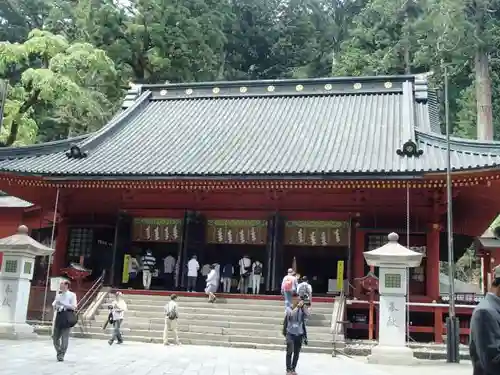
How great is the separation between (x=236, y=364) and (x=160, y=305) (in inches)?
258

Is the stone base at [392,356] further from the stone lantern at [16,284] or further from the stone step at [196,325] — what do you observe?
the stone lantern at [16,284]

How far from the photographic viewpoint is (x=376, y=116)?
22109mm

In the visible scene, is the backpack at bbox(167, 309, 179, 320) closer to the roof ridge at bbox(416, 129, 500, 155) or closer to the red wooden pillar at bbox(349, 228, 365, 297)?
the red wooden pillar at bbox(349, 228, 365, 297)

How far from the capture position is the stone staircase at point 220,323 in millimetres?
14680

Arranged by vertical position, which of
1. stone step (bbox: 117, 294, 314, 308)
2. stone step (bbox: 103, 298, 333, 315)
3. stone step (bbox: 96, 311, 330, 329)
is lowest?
stone step (bbox: 96, 311, 330, 329)

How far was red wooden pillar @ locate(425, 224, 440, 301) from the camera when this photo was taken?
17.3 metres

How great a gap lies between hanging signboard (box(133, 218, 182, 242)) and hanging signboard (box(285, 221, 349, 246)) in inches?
155

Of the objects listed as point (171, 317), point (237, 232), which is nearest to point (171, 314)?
point (171, 317)

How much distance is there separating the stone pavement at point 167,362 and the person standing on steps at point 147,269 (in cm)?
557

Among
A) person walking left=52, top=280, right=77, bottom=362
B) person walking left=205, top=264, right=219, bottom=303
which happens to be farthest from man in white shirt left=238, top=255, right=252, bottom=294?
person walking left=52, top=280, right=77, bottom=362

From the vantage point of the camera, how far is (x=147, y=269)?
19.7m

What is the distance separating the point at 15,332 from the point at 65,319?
3958 mm

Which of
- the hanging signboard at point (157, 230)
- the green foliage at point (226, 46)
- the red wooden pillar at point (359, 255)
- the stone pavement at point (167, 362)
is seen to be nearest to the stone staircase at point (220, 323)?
the stone pavement at point (167, 362)

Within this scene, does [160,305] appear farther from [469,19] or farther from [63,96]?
[469,19]
